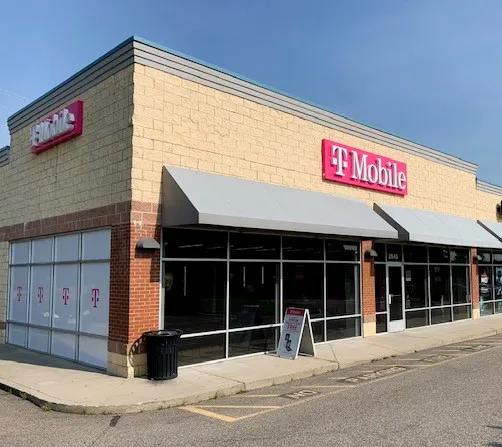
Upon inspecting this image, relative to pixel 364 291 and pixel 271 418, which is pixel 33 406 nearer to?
pixel 271 418

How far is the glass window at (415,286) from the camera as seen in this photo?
17.2m

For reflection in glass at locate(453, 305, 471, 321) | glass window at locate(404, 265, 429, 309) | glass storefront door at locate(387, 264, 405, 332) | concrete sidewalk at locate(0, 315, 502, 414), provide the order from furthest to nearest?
reflection in glass at locate(453, 305, 471, 321) < glass window at locate(404, 265, 429, 309) < glass storefront door at locate(387, 264, 405, 332) < concrete sidewalk at locate(0, 315, 502, 414)

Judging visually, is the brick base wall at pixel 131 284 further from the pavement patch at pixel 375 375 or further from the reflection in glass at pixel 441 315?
the reflection in glass at pixel 441 315

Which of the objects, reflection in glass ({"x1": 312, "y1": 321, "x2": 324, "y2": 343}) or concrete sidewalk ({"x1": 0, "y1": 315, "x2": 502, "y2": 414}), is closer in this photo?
concrete sidewalk ({"x1": 0, "y1": 315, "x2": 502, "y2": 414})

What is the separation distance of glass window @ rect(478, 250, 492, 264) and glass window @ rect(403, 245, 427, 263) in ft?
16.6

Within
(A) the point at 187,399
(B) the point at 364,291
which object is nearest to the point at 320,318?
(B) the point at 364,291

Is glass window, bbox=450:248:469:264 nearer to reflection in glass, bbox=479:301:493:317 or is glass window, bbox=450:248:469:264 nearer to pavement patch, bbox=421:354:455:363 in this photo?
reflection in glass, bbox=479:301:493:317

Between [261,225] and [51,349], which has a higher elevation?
[261,225]

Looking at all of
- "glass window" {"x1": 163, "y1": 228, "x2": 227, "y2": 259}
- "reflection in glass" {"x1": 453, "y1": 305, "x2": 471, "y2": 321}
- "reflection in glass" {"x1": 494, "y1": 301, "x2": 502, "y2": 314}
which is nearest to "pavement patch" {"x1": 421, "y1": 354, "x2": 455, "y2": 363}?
"glass window" {"x1": 163, "y1": 228, "x2": 227, "y2": 259}

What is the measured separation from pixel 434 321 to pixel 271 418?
42.7 ft

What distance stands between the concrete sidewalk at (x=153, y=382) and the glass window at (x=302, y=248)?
239 centimetres

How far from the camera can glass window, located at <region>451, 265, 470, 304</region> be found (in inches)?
778

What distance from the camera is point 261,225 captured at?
10.7 metres

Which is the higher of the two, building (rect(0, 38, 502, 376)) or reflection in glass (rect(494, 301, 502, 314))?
building (rect(0, 38, 502, 376))
